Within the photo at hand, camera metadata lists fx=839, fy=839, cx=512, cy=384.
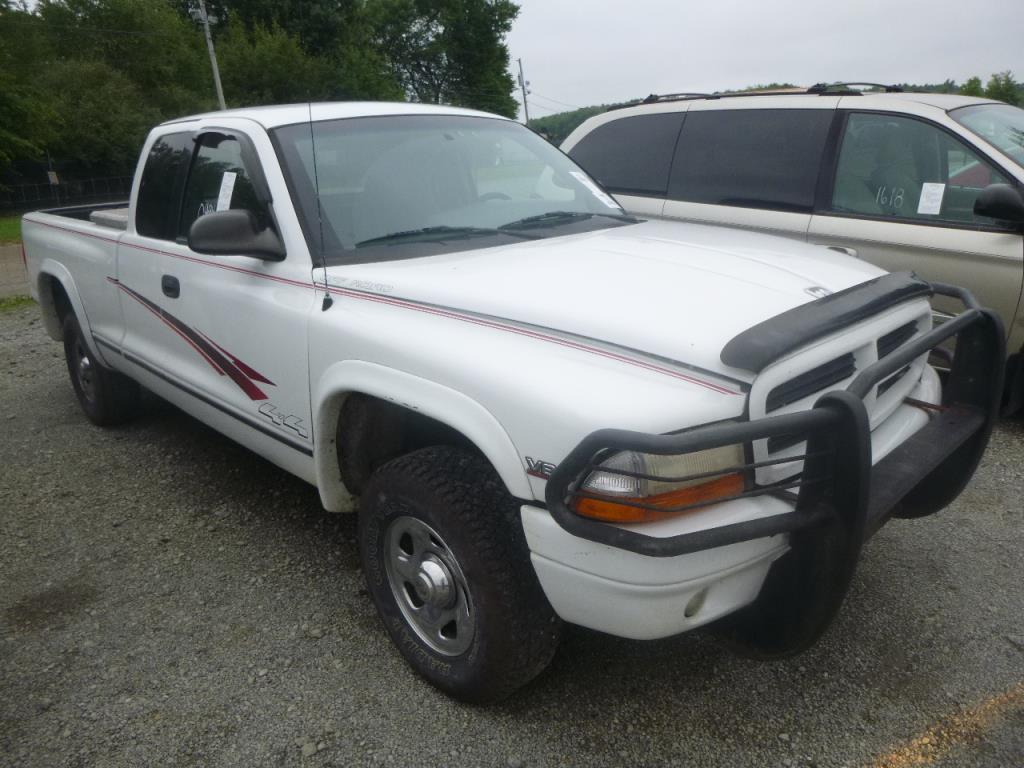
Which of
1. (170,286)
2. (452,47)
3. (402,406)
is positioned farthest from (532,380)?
(452,47)

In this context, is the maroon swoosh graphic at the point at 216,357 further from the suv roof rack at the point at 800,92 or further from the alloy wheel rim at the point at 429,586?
the suv roof rack at the point at 800,92

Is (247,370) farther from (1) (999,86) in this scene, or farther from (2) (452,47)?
(2) (452,47)

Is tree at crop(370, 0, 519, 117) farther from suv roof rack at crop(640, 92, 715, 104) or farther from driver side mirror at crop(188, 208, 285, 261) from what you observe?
driver side mirror at crop(188, 208, 285, 261)

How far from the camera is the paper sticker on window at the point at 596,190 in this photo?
3.68 metres

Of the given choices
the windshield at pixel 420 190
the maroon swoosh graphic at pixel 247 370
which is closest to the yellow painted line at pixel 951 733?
the windshield at pixel 420 190

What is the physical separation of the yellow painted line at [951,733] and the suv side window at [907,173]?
8.64ft

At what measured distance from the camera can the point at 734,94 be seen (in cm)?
533

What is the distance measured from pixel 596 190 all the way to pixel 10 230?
66.6 ft

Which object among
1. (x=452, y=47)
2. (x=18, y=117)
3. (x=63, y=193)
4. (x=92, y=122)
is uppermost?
(x=452, y=47)

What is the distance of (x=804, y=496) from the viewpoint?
78.2 inches

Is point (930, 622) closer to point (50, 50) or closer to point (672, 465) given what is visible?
point (672, 465)

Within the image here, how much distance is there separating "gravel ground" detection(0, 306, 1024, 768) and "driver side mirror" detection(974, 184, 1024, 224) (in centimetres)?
126

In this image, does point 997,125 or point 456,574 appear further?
point 997,125

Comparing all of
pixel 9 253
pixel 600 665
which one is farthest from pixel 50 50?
pixel 600 665
